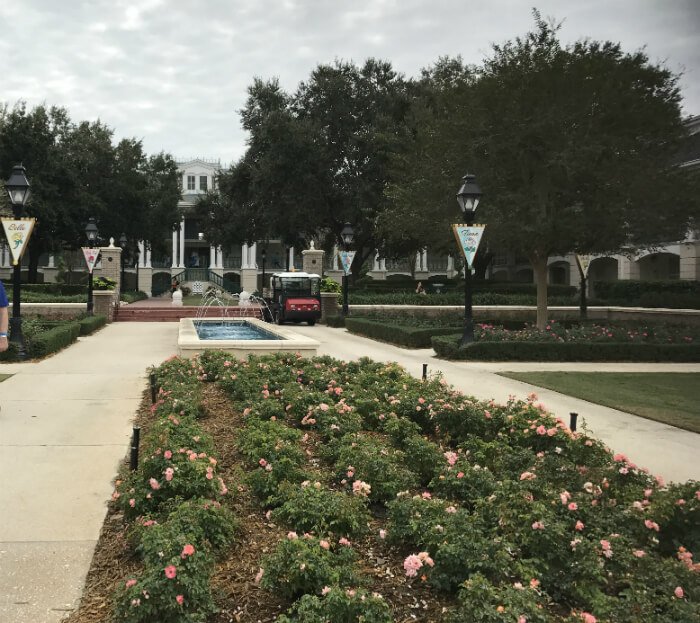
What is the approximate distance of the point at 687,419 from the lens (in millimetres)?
7879

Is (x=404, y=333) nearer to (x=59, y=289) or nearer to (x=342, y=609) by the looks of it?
(x=342, y=609)

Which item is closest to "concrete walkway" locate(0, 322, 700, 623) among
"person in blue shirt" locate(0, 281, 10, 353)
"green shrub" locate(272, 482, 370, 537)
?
"person in blue shirt" locate(0, 281, 10, 353)

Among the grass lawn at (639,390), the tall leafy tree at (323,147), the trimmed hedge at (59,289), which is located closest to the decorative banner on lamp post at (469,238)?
the grass lawn at (639,390)

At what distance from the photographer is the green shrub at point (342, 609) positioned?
285cm

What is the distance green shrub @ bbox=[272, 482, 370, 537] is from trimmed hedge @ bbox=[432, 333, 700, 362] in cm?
1029

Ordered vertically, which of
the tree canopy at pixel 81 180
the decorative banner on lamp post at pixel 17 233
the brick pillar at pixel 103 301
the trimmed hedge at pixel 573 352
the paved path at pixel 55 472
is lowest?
the paved path at pixel 55 472

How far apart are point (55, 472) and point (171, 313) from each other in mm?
→ 26061

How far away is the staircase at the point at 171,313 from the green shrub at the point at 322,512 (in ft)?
87.5

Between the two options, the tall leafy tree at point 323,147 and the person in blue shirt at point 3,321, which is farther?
the tall leafy tree at point 323,147

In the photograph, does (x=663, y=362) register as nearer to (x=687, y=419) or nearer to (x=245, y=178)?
(x=687, y=419)

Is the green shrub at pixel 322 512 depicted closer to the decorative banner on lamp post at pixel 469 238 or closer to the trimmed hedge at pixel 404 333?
the decorative banner on lamp post at pixel 469 238

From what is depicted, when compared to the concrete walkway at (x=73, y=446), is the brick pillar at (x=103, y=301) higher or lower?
higher

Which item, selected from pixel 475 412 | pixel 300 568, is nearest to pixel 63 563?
pixel 300 568

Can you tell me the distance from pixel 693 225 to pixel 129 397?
54.9 ft
